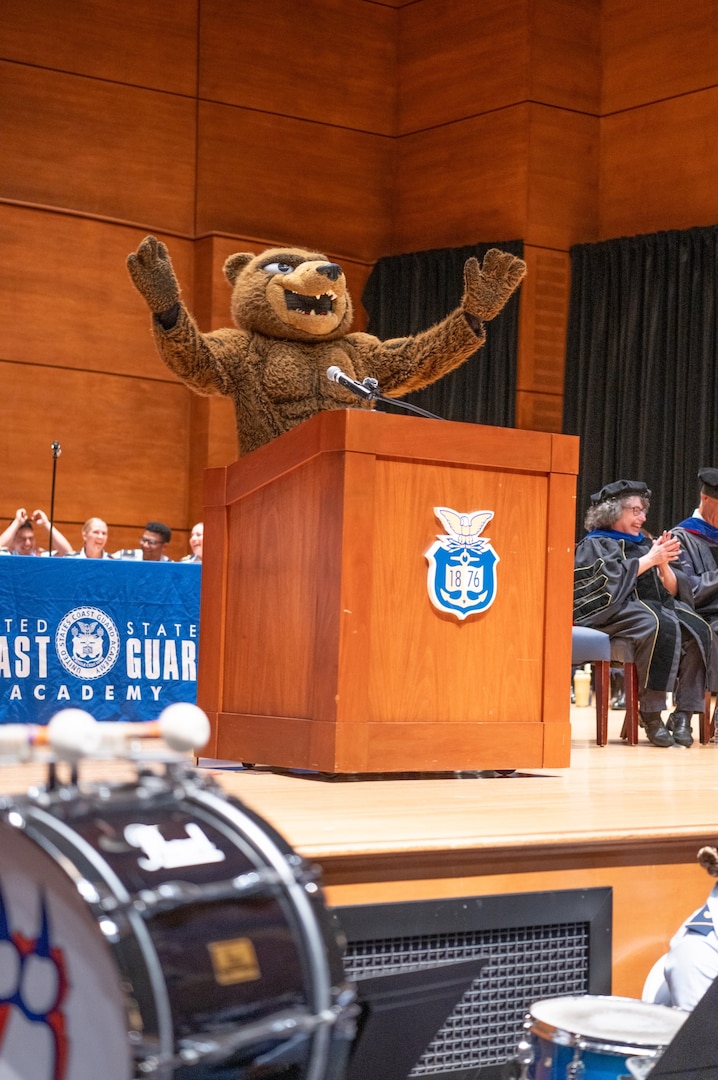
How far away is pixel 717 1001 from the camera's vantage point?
1.84 metres

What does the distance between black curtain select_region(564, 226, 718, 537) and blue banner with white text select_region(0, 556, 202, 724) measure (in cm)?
412

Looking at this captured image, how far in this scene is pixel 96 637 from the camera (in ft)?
17.1

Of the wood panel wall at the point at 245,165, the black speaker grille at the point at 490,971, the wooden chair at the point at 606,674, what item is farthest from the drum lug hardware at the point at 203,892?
the wood panel wall at the point at 245,165

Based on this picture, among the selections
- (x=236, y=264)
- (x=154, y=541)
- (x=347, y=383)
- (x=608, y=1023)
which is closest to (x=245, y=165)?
(x=154, y=541)

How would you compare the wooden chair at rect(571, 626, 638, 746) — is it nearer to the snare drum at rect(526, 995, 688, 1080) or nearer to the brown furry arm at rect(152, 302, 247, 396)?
the brown furry arm at rect(152, 302, 247, 396)

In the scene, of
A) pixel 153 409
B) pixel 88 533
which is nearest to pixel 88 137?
pixel 153 409

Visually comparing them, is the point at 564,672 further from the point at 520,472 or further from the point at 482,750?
the point at 520,472

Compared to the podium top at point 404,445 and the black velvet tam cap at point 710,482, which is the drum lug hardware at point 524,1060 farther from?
the black velvet tam cap at point 710,482

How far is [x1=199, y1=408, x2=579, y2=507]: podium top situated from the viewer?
3.12 m

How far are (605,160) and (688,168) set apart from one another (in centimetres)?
71

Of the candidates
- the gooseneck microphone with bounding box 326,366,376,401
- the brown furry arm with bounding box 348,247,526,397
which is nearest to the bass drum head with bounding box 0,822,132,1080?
the gooseneck microphone with bounding box 326,366,376,401

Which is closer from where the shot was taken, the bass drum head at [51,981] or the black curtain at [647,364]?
the bass drum head at [51,981]

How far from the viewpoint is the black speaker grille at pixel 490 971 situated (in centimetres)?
233

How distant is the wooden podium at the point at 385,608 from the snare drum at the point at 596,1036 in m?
1.12
